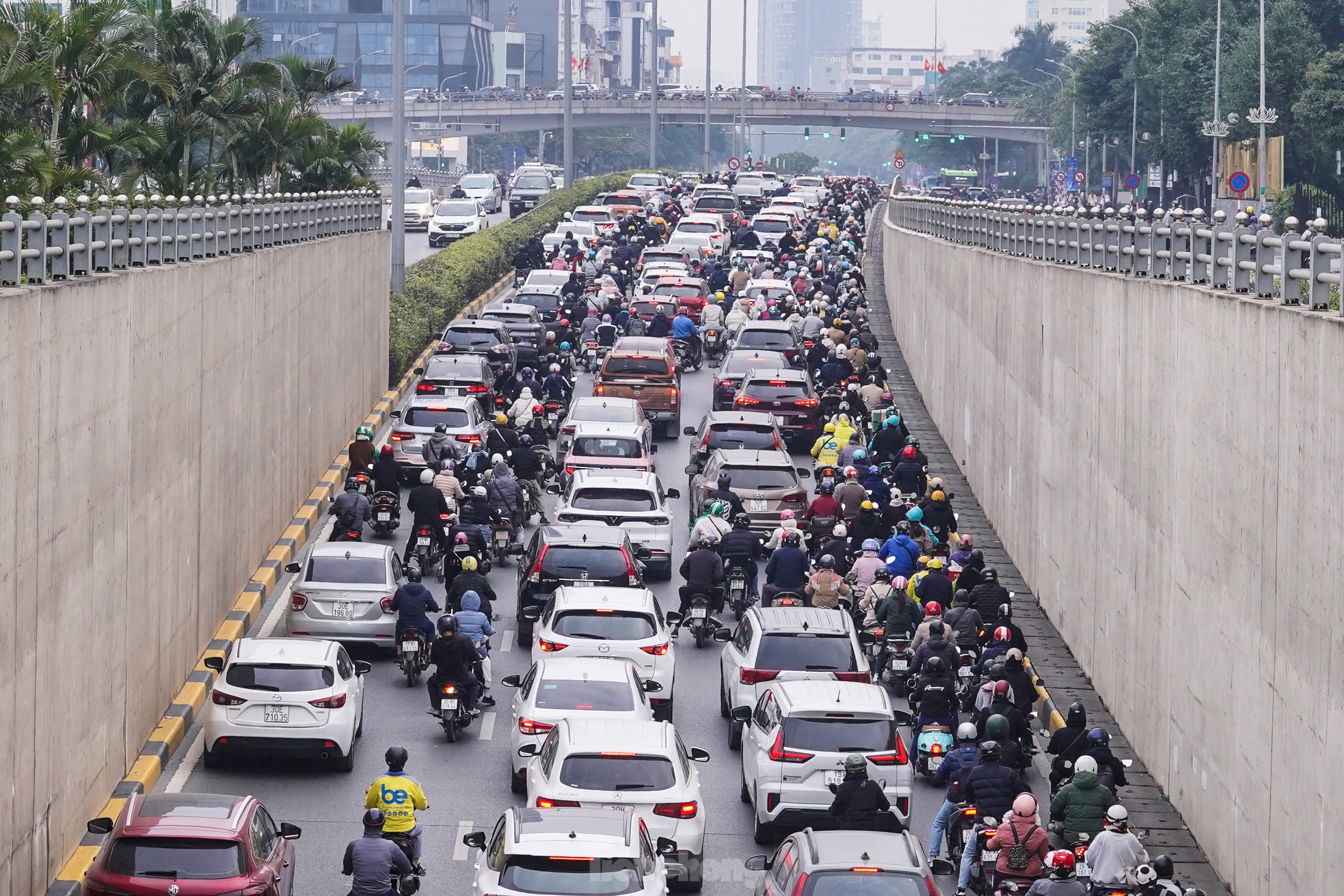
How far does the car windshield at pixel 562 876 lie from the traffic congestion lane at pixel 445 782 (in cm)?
327

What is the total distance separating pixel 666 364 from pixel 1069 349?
13201mm

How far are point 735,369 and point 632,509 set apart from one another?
42.2 ft

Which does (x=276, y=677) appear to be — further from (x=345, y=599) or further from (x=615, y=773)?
(x=615, y=773)

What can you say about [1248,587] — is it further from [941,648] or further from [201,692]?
[201,692]

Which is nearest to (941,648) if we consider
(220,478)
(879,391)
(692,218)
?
(220,478)

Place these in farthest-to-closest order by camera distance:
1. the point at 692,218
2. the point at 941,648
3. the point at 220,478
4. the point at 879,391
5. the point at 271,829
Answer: the point at 692,218, the point at 879,391, the point at 220,478, the point at 941,648, the point at 271,829

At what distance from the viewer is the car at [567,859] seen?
13547mm

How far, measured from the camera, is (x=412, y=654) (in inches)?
890

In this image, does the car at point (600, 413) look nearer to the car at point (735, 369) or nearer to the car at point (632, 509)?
the car at point (735, 369)

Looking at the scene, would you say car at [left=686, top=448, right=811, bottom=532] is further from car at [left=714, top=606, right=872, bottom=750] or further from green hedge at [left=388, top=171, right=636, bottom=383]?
green hedge at [left=388, top=171, right=636, bottom=383]

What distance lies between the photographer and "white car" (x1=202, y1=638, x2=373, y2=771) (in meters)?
19.1

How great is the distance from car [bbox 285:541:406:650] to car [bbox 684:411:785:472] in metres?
9.04

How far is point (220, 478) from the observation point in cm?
2500

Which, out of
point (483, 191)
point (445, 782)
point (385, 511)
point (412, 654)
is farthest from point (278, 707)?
point (483, 191)
